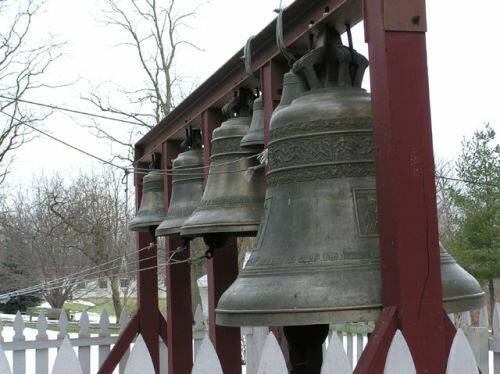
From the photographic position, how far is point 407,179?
2.80m

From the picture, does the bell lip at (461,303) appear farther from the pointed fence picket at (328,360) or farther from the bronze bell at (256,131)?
the bronze bell at (256,131)

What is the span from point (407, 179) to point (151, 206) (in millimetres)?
3966

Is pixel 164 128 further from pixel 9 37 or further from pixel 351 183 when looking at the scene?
pixel 9 37

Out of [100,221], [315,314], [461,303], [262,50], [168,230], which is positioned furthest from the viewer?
[100,221]

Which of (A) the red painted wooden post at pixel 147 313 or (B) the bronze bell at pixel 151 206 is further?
(A) the red painted wooden post at pixel 147 313

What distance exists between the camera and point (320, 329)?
3598 millimetres

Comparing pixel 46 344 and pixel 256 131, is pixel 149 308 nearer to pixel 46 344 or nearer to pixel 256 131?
pixel 46 344

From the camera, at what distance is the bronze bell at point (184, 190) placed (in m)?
5.32

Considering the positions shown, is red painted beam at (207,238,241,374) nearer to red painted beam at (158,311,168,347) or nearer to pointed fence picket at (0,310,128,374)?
red painted beam at (158,311,168,347)

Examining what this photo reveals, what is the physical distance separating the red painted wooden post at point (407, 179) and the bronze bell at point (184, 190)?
8.08 ft

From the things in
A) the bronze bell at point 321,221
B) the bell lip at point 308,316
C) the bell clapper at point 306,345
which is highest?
the bronze bell at point 321,221

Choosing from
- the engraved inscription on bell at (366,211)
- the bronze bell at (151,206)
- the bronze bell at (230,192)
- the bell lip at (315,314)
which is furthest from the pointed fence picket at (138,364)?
the bronze bell at (151,206)

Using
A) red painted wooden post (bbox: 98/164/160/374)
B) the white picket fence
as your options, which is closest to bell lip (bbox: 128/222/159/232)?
red painted wooden post (bbox: 98/164/160/374)

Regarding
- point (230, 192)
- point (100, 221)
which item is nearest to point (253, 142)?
point (230, 192)
